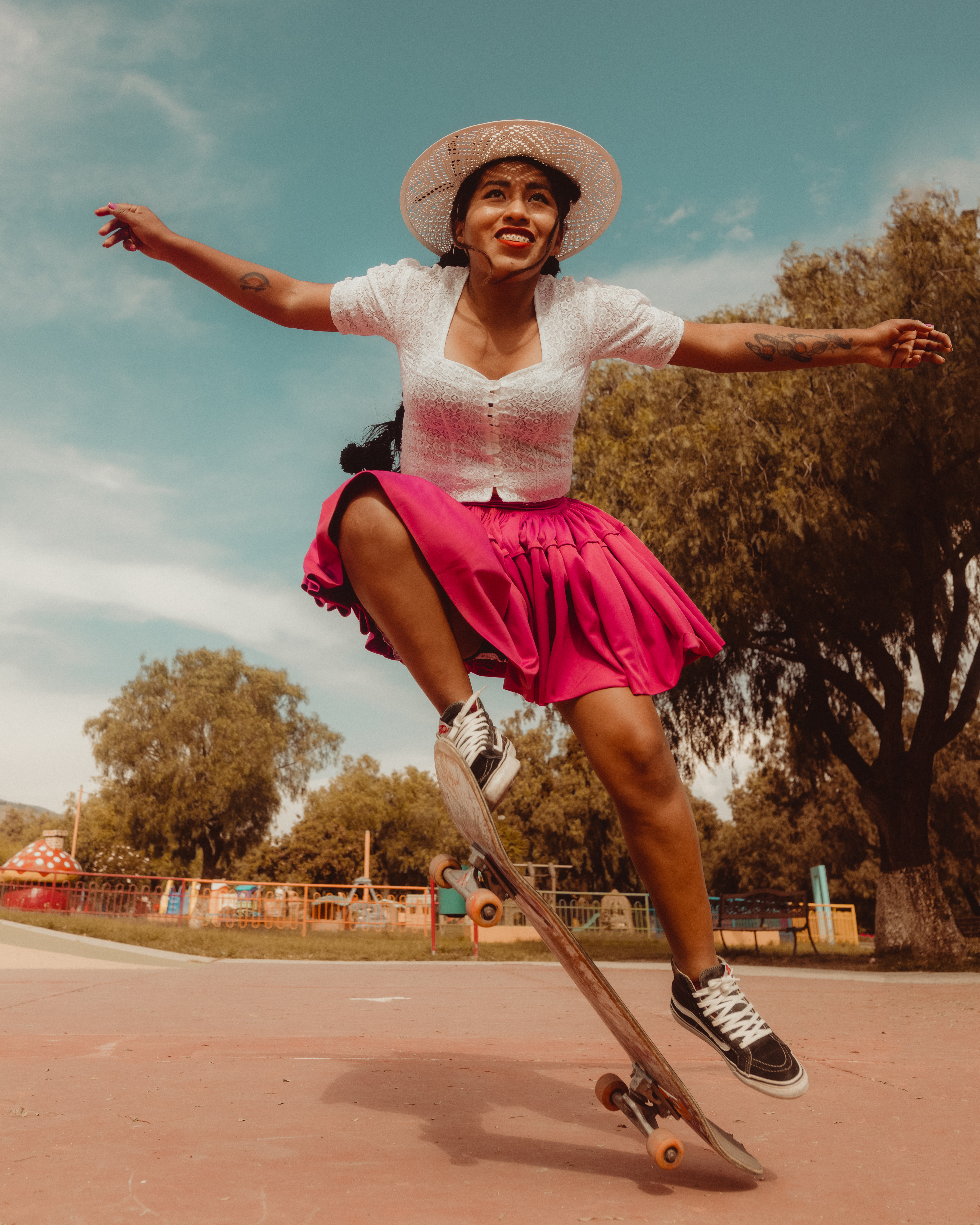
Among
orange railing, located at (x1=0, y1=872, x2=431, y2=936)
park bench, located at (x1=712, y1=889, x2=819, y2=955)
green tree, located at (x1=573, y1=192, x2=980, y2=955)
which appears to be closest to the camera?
green tree, located at (x1=573, y1=192, x2=980, y2=955)

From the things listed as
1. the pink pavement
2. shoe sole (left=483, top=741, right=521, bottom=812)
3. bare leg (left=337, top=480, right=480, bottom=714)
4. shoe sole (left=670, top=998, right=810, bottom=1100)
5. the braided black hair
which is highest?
the braided black hair

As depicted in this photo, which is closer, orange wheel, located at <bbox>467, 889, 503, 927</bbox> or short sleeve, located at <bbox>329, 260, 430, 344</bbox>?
orange wheel, located at <bbox>467, 889, 503, 927</bbox>

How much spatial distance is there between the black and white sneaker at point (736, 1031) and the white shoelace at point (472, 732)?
0.71 metres

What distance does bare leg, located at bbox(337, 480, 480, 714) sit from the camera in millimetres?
2031

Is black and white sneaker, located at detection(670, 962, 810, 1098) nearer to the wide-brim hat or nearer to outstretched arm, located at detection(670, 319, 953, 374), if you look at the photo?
outstretched arm, located at detection(670, 319, 953, 374)

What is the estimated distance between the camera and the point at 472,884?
6.04 ft

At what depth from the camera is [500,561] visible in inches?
84.2

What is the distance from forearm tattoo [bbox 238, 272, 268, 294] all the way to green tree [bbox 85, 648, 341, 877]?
3343 centimetres

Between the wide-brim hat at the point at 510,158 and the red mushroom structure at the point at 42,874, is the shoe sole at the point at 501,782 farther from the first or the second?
the red mushroom structure at the point at 42,874

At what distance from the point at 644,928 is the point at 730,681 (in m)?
11.9

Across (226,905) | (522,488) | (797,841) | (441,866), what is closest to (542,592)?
(522,488)

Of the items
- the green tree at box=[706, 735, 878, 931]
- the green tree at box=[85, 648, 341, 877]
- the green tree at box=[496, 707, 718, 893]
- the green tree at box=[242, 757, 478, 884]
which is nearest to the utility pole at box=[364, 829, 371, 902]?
the green tree at box=[242, 757, 478, 884]

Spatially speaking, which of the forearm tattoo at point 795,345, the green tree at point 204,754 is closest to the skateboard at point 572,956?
the forearm tattoo at point 795,345

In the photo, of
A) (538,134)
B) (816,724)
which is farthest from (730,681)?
(538,134)
